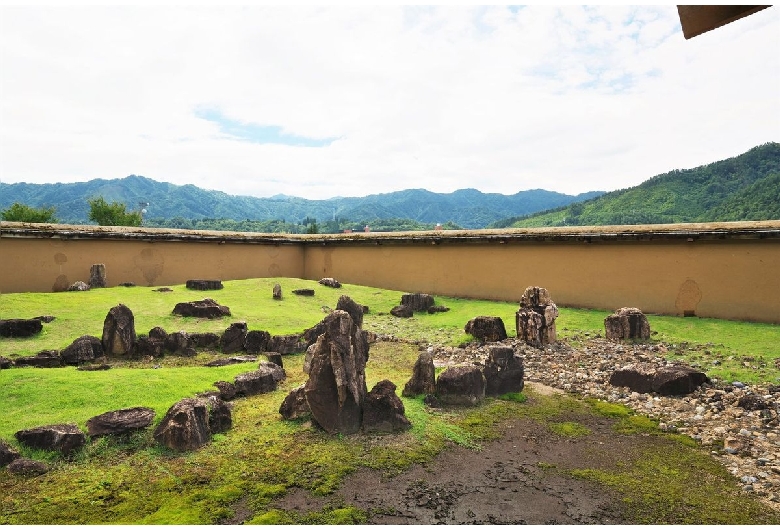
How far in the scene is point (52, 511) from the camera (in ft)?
18.2

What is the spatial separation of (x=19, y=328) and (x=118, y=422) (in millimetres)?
7704

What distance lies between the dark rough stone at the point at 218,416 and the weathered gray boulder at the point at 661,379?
747cm

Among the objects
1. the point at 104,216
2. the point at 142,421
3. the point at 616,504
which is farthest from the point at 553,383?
the point at 104,216

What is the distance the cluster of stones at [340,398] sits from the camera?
795 cm

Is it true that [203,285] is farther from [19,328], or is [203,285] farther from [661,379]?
[661,379]

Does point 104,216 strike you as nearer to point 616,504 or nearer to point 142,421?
point 142,421

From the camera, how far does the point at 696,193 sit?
194 ft

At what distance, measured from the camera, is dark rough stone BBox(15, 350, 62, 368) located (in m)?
11.1

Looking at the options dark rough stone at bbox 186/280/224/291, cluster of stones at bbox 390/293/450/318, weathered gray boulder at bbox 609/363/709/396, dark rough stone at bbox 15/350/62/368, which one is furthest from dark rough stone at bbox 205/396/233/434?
dark rough stone at bbox 186/280/224/291

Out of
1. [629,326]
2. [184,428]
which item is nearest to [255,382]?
[184,428]

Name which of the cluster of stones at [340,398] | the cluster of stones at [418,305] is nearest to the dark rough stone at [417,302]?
the cluster of stones at [418,305]

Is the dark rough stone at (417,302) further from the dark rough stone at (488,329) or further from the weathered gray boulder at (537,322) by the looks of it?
the weathered gray boulder at (537,322)

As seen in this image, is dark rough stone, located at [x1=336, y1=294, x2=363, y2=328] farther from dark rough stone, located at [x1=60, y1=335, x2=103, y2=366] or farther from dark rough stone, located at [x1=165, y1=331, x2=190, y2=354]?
dark rough stone, located at [x1=60, y1=335, x2=103, y2=366]

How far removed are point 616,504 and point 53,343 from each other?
41.1 ft
